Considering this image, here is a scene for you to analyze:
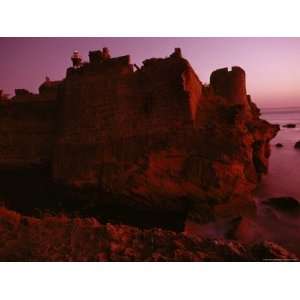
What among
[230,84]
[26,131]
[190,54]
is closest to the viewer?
[190,54]

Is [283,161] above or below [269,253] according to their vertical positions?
above

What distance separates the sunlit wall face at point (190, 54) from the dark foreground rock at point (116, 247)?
10.0 feet

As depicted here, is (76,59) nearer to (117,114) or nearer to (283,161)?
(117,114)

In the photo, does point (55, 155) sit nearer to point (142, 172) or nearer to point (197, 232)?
point (142, 172)

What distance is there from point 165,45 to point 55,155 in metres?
3.88

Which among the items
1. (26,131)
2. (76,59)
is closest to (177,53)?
(76,59)

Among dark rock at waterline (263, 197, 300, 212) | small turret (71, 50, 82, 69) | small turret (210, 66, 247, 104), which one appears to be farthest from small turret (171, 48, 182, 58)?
dark rock at waterline (263, 197, 300, 212)

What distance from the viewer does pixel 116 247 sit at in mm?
3568

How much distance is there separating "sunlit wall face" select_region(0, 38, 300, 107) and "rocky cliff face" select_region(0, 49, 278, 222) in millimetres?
582

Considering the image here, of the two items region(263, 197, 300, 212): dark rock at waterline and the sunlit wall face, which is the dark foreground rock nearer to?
region(263, 197, 300, 212): dark rock at waterline

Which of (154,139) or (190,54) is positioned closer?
(190,54)

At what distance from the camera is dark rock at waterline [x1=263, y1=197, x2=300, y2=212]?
5182 millimetres

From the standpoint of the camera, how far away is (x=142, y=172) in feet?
18.7

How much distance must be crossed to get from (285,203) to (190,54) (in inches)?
145
